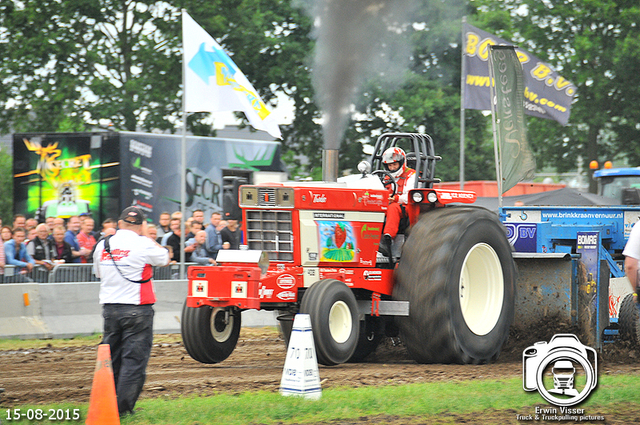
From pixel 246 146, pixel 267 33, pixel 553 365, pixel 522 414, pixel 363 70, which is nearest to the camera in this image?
pixel 522 414

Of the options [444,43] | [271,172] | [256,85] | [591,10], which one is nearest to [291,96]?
[256,85]

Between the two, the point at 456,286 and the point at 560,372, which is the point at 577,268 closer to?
the point at 456,286

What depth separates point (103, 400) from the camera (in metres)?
5.87

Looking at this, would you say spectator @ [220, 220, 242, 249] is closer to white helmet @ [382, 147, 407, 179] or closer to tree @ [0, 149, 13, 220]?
white helmet @ [382, 147, 407, 179]

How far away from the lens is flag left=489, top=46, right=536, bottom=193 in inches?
529

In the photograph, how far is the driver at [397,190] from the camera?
925cm

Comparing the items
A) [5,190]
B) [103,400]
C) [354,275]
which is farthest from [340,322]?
[5,190]

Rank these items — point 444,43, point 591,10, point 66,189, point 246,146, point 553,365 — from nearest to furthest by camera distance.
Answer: point 553,365, point 66,189, point 246,146, point 444,43, point 591,10

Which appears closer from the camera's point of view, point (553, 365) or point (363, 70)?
point (553, 365)

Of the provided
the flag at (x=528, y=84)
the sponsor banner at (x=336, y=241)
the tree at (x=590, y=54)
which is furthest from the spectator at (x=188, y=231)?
the tree at (x=590, y=54)

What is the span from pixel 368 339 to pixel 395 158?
6.99ft

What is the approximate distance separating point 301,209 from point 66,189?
8.54 m

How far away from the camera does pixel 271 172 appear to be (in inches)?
741

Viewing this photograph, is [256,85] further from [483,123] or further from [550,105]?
[550,105]
